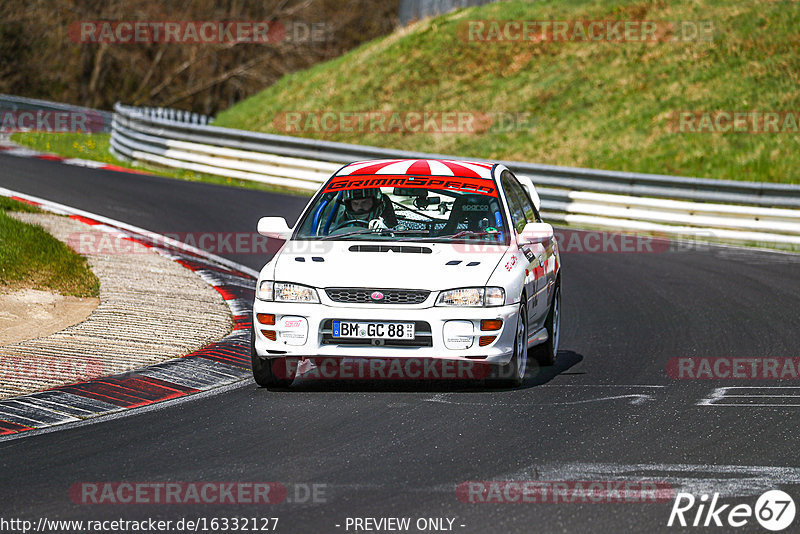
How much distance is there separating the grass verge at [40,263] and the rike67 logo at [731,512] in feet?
24.8

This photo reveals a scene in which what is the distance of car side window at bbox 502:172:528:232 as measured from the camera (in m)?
9.60

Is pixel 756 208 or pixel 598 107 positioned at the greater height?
pixel 598 107

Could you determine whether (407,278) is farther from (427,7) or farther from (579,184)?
(427,7)

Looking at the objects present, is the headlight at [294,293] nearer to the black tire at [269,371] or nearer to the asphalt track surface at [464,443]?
the black tire at [269,371]

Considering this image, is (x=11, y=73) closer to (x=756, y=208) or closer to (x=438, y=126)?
(x=438, y=126)

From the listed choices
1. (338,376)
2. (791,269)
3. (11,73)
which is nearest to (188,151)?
(791,269)

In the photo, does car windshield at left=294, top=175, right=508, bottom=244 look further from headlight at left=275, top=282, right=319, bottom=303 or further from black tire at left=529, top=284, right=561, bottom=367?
black tire at left=529, top=284, right=561, bottom=367

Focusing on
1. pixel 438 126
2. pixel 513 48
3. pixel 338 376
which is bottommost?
pixel 338 376

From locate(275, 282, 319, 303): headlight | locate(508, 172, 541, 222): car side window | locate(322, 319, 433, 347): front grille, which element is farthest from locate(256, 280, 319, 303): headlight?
locate(508, 172, 541, 222): car side window

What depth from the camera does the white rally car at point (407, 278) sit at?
26.8 ft

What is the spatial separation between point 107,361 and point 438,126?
72.5 ft

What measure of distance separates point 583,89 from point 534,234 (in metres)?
21.9

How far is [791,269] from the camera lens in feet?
53.1

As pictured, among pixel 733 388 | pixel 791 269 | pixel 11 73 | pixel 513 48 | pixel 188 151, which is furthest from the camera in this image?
pixel 11 73
